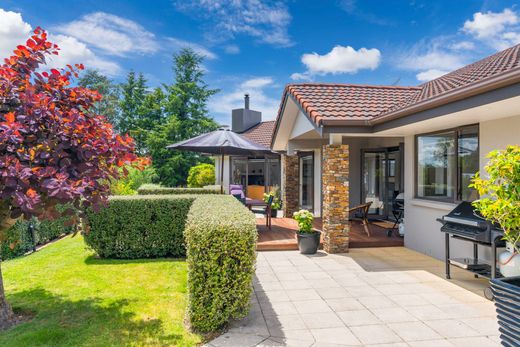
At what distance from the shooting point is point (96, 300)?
5.07 metres

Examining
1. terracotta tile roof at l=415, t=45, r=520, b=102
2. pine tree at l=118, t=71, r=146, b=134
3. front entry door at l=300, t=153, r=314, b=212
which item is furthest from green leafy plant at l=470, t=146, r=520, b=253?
pine tree at l=118, t=71, r=146, b=134

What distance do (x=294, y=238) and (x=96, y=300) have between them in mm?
5414

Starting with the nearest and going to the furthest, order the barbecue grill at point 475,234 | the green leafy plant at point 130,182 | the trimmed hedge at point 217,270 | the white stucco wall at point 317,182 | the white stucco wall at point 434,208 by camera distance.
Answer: the trimmed hedge at point 217,270 → the barbecue grill at point 475,234 → the white stucco wall at point 434,208 → the white stucco wall at point 317,182 → the green leafy plant at point 130,182

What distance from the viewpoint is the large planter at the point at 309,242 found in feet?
26.6

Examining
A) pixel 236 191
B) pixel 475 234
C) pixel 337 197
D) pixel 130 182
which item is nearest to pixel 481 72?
pixel 475 234

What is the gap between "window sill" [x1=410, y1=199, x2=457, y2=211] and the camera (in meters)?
7.01

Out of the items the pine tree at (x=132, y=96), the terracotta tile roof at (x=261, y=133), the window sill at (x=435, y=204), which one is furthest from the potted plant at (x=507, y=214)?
the pine tree at (x=132, y=96)

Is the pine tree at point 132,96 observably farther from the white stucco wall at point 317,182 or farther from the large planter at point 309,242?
the large planter at point 309,242

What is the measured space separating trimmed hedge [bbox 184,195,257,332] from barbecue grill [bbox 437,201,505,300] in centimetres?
350

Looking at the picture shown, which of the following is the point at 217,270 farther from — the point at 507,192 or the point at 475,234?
the point at 475,234

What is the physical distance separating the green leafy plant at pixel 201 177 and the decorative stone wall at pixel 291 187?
31.7 ft

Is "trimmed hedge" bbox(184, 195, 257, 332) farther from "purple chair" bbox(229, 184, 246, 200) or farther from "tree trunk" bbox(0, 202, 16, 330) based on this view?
"purple chair" bbox(229, 184, 246, 200)

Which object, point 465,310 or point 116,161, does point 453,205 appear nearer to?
point 465,310

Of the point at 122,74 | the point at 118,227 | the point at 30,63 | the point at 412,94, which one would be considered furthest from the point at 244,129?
the point at 30,63
